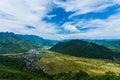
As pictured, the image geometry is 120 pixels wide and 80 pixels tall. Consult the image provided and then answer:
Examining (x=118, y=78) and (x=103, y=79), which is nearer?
(x=118, y=78)
